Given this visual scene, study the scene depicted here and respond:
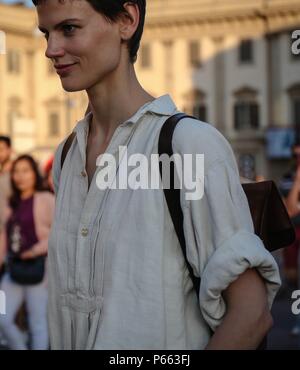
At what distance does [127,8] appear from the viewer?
1448 mm

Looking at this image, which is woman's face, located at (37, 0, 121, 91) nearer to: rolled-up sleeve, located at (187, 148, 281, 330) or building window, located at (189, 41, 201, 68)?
rolled-up sleeve, located at (187, 148, 281, 330)

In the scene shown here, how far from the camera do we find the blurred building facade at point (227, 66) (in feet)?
117

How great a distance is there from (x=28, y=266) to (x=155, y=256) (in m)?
3.85

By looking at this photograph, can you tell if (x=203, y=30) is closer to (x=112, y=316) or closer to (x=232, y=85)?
(x=232, y=85)

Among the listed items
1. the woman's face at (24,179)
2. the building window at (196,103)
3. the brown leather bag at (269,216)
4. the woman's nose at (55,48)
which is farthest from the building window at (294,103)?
the woman's nose at (55,48)

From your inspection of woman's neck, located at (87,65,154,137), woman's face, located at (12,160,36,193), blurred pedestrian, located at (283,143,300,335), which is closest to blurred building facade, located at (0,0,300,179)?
blurred pedestrian, located at (283,143,300,335)

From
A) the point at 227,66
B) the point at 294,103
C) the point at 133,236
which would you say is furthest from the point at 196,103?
the point at 133,236

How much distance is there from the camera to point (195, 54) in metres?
36.8

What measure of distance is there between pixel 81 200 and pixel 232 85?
35.8 metres

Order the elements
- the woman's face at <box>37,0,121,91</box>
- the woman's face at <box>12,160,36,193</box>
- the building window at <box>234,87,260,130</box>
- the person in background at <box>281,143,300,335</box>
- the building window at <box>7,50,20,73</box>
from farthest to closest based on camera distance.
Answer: the building window at <box>7,50,20,73</box>
the building window at <box>234,87,260,130</box>
the person in background at <box>281,143,300,335</box>
the woman's face at <box>12,160,36,193</box>
the woman's face at <box>37,0,121,91</box>

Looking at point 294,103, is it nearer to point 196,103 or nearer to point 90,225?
point 196,103

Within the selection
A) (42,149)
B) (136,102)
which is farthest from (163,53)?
(136,102)

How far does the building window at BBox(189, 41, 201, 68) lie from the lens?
36.8 metres

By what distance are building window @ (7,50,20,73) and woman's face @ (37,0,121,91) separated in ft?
125
